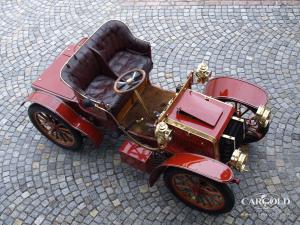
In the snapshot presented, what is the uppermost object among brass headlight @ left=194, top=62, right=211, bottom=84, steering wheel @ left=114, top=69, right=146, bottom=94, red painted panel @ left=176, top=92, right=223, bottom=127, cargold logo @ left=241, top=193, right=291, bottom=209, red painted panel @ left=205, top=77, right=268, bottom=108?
steering wheel @ left=114, top=69, right=146, bottom=94

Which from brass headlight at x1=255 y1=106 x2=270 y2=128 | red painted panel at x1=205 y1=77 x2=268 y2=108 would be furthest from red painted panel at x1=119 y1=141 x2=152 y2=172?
brass headlight at x1=255 y1=106 x2=270 y2=128

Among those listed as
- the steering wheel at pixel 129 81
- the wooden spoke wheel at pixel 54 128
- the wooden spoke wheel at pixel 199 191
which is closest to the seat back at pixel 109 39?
the steering wheel at pixel 129 81

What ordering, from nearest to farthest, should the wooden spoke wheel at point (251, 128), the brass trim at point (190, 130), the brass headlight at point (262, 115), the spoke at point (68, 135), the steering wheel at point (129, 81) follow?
the brass trim at point (190, 130)
the steering wheel at point (129, 81)
the brass headlight at point (262, 115)
the wooden spoke wheel at point (251, 128)
the spoke at point (68, 135)

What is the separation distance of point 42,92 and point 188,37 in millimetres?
3147

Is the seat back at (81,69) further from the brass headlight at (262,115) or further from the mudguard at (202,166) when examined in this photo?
the brass headlight at (262,115)

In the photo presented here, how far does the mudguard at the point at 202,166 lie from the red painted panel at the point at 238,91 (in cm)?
112

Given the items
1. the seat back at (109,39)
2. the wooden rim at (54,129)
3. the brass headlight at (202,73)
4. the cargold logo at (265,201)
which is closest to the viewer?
the brass headlight at (202,73)

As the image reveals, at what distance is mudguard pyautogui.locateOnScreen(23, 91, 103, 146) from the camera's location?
5.75 meters

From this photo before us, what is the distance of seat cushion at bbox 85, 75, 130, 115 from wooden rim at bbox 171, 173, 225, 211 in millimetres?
1231

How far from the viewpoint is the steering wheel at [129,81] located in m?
5.15

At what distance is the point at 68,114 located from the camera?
580cm

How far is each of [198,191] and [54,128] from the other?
2340mm

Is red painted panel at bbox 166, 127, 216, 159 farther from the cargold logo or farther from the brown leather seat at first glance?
the brown leather seat

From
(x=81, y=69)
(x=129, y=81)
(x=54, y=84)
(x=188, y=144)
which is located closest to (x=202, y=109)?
(x=188, y=144)
